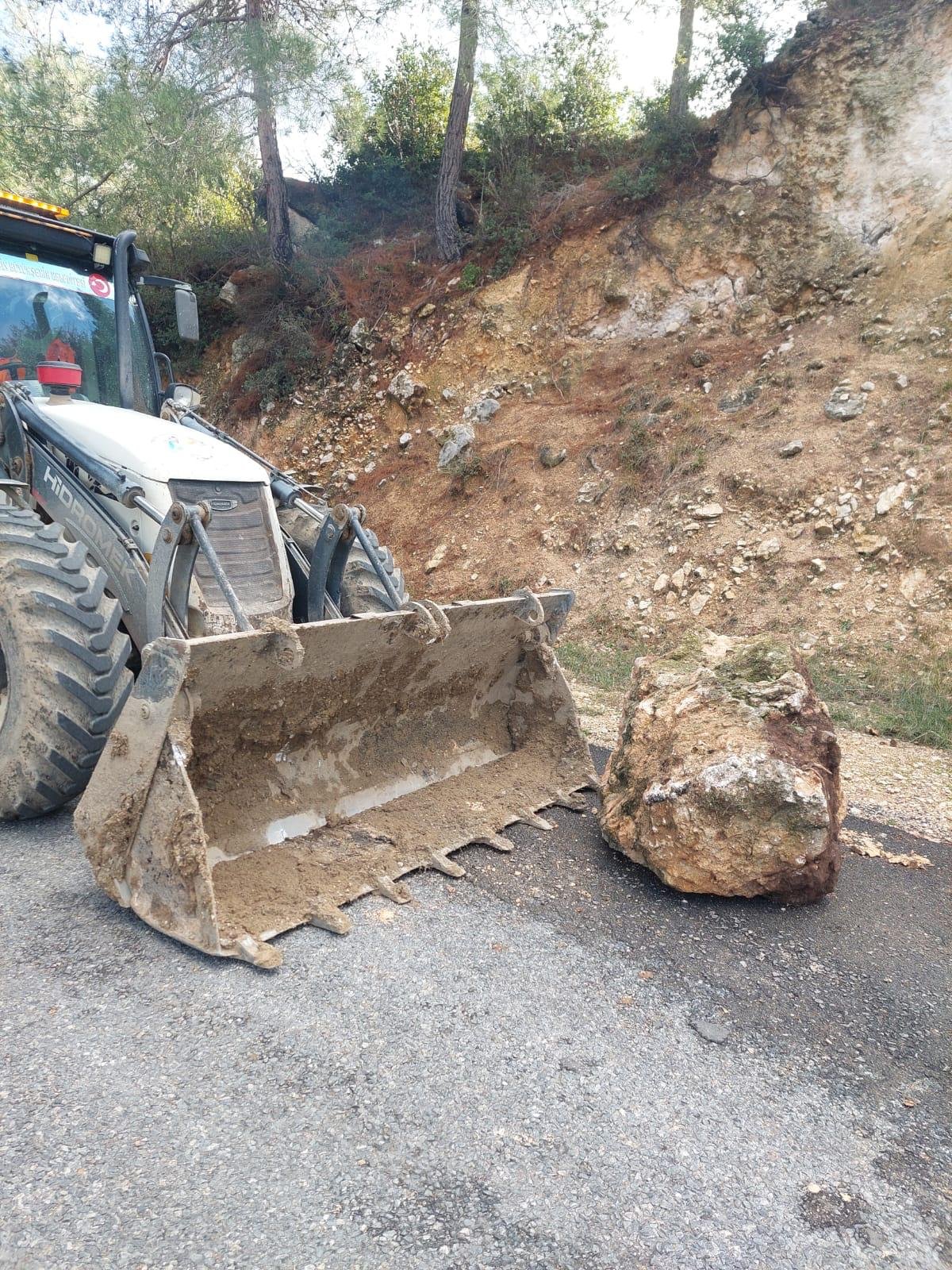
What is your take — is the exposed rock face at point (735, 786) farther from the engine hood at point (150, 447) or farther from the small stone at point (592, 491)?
the small stone at point (592, 491)

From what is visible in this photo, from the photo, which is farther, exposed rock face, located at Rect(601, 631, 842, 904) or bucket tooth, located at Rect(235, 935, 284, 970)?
exposed rock face, located at Rect(601, 631, 842, 904)

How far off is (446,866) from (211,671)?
1.40 meters

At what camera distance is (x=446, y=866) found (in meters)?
3.93

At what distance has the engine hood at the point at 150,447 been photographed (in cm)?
442

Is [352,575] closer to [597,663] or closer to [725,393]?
[597,663]

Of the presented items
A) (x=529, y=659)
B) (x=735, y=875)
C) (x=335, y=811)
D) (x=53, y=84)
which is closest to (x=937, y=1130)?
(x=735, y=875)

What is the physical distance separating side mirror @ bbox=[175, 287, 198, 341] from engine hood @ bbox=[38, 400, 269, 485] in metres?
1.04

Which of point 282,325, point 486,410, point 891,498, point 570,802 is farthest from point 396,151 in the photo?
point 570,802

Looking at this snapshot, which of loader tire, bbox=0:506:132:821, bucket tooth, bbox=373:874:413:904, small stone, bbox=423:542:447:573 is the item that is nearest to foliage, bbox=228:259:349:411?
small stone, bbox=423:542:447:573

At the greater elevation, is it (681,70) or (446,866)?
(681,70)

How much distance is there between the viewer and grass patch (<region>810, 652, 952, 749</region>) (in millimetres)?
6664

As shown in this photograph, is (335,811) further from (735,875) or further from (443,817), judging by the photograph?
(735,875)

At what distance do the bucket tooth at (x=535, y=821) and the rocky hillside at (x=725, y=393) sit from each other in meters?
4.69

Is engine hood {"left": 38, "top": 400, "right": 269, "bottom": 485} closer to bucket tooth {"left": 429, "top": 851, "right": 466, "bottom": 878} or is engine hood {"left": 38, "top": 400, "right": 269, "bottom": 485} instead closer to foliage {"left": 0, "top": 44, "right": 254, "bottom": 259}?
bucket tooth {"left": 429, "top": 851, "right": 466, "bottom": 878}
